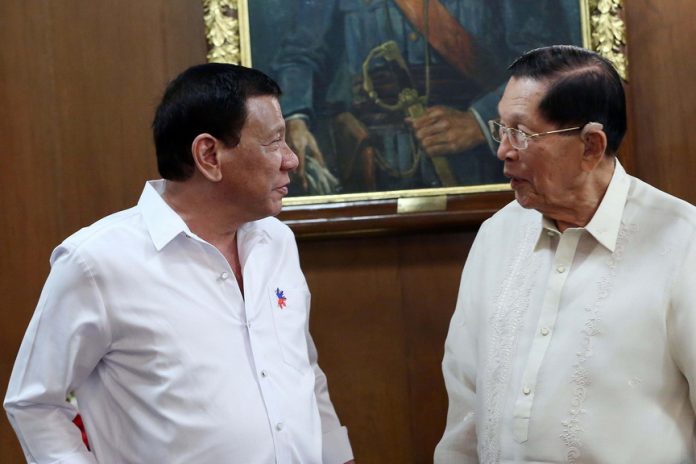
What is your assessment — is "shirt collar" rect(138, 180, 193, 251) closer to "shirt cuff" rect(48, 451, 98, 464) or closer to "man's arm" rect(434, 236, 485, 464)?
"shirt cuff" rect(48, 451, 98, 464)

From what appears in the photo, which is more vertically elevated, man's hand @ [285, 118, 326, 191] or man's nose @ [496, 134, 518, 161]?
man's nose @ [496, 134, 518, 161]

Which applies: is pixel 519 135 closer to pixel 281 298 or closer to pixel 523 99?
pixel 523 99

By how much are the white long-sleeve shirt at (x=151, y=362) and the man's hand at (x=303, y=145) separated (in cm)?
129

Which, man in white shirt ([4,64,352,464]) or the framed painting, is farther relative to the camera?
the framed painting

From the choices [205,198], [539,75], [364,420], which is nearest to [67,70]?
[205,198]

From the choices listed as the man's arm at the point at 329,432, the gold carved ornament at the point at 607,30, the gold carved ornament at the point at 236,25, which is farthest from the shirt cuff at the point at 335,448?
the gold carved ornament at the point at 607,30

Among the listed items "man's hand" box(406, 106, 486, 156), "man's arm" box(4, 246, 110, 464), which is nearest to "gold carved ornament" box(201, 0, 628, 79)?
"man's hand" box(406, 106, 486, 156)

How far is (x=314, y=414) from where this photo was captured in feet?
8.95

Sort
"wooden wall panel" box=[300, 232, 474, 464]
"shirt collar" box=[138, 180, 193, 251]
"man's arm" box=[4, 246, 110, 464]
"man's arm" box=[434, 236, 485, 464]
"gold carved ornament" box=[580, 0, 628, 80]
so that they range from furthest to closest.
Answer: "wooden wall panel" box=[300, 232, 474, 464] → "gold carved ornament" box=[580, 0, 628, 80] → "man's arm" box=[434, 236, 485, 464] → "shirt collar" box=[138, 180, 193, 251] → "man's arm" box=[4, 246, 110, 464]

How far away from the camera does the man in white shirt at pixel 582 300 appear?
2471mm

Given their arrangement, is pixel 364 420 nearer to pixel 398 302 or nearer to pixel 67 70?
pixel 398 302

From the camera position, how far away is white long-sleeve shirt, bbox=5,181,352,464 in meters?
2.47

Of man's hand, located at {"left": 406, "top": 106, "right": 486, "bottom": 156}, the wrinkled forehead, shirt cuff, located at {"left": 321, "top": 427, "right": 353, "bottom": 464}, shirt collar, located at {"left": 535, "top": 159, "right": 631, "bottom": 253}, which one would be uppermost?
the wrinkled forehead

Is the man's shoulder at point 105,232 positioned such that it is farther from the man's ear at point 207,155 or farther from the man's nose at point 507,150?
the man's nose at point 507,150
